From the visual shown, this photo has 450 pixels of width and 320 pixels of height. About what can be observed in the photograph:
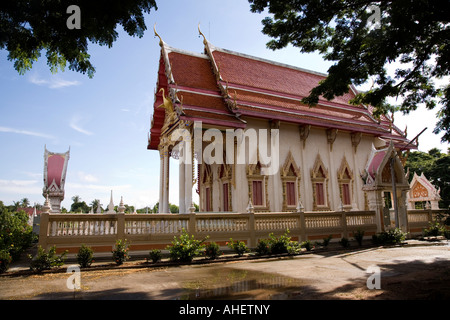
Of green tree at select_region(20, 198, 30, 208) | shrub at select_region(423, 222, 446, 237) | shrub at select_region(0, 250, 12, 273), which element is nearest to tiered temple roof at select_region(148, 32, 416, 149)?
shrub at select_region(423, 222, 446, 237)

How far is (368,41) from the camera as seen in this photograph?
26.7 ft

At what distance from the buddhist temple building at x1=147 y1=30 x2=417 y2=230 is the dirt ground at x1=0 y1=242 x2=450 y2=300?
5.44 metres

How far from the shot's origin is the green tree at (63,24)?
541cm

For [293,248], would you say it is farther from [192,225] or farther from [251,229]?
[192,225]

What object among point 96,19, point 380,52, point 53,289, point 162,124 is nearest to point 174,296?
point 53,289

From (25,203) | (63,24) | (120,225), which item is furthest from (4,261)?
(25,203)

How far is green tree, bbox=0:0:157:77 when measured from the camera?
541 cm

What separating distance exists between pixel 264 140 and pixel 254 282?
10628 millimetres

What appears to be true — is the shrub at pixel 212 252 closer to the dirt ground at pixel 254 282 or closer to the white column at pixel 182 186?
the dirt ground at pixel 254 282
